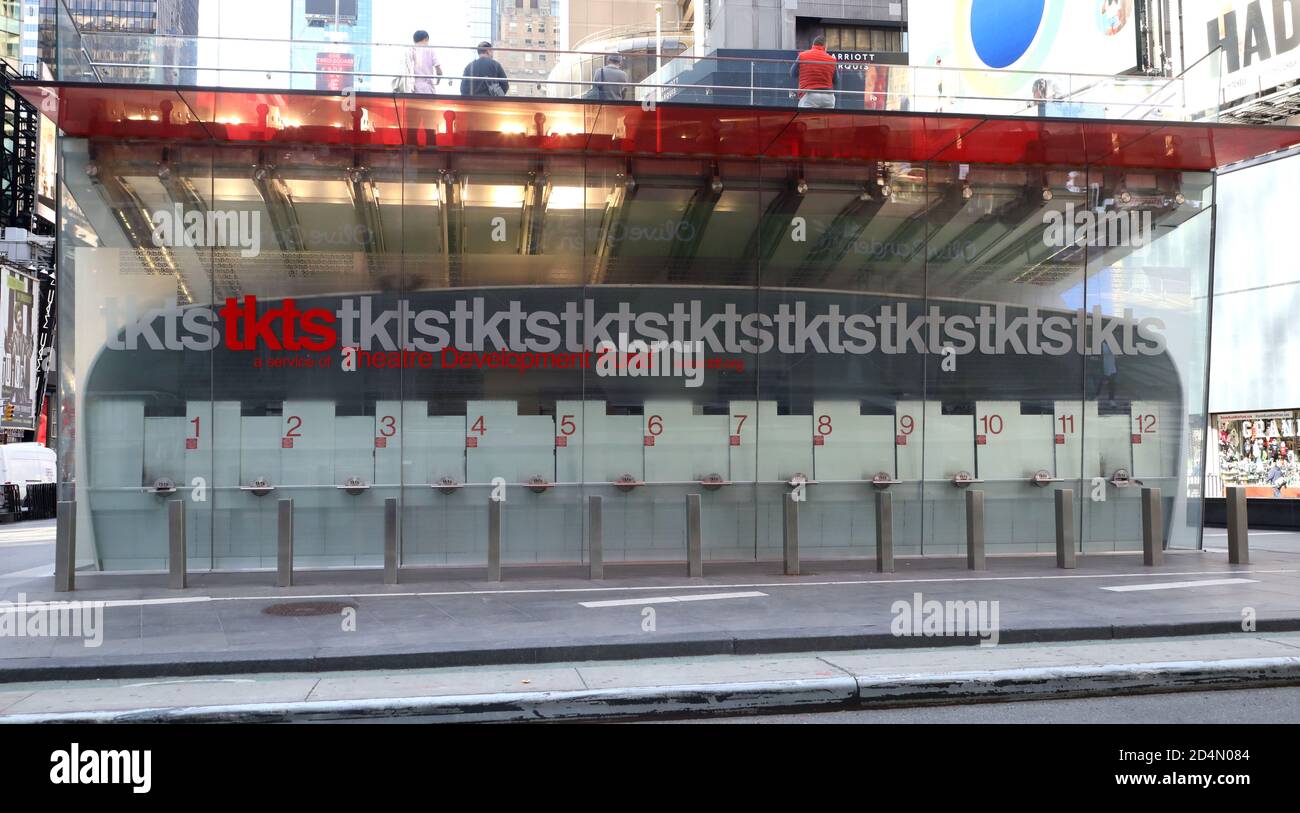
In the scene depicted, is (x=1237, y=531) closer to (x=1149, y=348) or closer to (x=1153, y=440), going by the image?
(x=1153, y=440)

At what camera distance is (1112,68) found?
86.6ft

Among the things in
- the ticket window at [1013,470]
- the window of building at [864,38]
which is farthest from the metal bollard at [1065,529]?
the window of building at [864,38]

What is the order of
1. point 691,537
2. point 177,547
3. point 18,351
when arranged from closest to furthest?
point 177,547 < point 691,537 < point 18,351

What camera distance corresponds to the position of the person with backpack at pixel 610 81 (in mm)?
12820

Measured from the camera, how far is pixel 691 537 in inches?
500

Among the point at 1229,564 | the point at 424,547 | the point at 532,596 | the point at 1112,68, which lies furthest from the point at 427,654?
the point at 1112,68

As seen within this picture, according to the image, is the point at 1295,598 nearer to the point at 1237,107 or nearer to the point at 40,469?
the point at 1237,107

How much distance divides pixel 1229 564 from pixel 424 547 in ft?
33.3

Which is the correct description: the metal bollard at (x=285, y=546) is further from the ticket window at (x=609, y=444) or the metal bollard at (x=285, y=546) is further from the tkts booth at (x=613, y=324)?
the ticket window at (x=609, y=444)

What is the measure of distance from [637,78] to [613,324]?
3.16 meters

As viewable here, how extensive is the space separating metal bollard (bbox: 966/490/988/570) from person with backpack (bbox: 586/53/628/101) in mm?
6482

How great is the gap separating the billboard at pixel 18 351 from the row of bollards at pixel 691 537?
28590 millimetres

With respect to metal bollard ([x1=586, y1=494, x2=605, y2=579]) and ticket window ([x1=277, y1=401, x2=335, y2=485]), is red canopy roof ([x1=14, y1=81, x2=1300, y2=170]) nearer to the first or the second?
ticket window ([x1=277, y1=401, x2=335, y2=485])

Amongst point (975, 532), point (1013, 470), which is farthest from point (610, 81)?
point (1013, 470)
